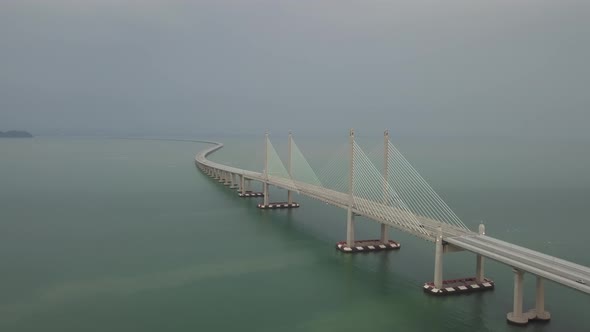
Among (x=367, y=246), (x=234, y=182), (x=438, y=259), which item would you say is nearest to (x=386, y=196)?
(x=367, y=246)

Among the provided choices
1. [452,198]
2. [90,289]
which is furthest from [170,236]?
[452,198]

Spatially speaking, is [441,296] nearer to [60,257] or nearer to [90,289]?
[90,289]

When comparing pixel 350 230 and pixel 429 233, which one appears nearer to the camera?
pixel 429 233

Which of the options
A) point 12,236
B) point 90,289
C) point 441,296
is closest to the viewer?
point 441,296

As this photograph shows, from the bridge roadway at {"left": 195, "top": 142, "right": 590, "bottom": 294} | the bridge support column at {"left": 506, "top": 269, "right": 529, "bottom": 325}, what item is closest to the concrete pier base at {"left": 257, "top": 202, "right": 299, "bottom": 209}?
the bridge roadway at {"left": 195, "top": 142, "right": 590, "bottom": 294}

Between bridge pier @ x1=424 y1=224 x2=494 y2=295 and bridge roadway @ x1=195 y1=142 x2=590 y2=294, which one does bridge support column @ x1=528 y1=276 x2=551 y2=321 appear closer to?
bridge roadway @ x1=195 y1=142 x2=590 y2=294

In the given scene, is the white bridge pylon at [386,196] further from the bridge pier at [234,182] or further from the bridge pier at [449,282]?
the bridge pier at [234,182]

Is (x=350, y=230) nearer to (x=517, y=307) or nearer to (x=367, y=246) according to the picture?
(x=367, y=246)

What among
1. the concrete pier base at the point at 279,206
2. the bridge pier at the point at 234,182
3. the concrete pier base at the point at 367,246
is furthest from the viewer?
the bridge pier at the point at 234,182

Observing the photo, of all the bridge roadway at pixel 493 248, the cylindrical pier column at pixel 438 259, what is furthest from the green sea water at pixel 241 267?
the bridge roadway at pixel 493 248
